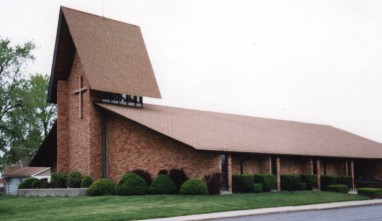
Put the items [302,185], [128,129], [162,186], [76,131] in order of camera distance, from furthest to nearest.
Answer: [76,131] < [302,185] < [128,129] < [162,186]

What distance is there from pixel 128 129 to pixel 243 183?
795 centimetres

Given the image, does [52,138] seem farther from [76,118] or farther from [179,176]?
[179,176]

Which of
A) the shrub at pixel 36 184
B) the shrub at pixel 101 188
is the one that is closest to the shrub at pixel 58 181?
the shrub at pixel 36 184

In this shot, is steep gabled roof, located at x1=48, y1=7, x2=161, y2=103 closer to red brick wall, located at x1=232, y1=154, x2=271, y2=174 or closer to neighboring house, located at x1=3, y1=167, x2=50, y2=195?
red brick wall, located at x1=232, y1=154, x2=271, y2=174

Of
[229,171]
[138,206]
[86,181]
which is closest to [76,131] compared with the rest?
[86,181]

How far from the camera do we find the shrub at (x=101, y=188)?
29281 mm

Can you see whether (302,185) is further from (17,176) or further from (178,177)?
(17,176)

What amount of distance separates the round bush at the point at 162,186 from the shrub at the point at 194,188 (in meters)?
1.06

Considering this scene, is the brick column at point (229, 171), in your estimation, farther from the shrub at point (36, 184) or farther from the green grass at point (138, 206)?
the shrub at point (36, 184)

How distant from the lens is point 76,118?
34875 millimetres

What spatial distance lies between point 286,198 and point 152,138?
894 centimetres

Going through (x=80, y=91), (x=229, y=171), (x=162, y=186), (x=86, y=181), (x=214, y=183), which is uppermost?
(x=80, y=91)

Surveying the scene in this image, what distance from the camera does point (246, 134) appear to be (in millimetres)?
36125

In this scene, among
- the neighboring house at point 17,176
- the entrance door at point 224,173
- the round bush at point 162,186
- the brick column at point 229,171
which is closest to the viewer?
the round bush at point 162,186
